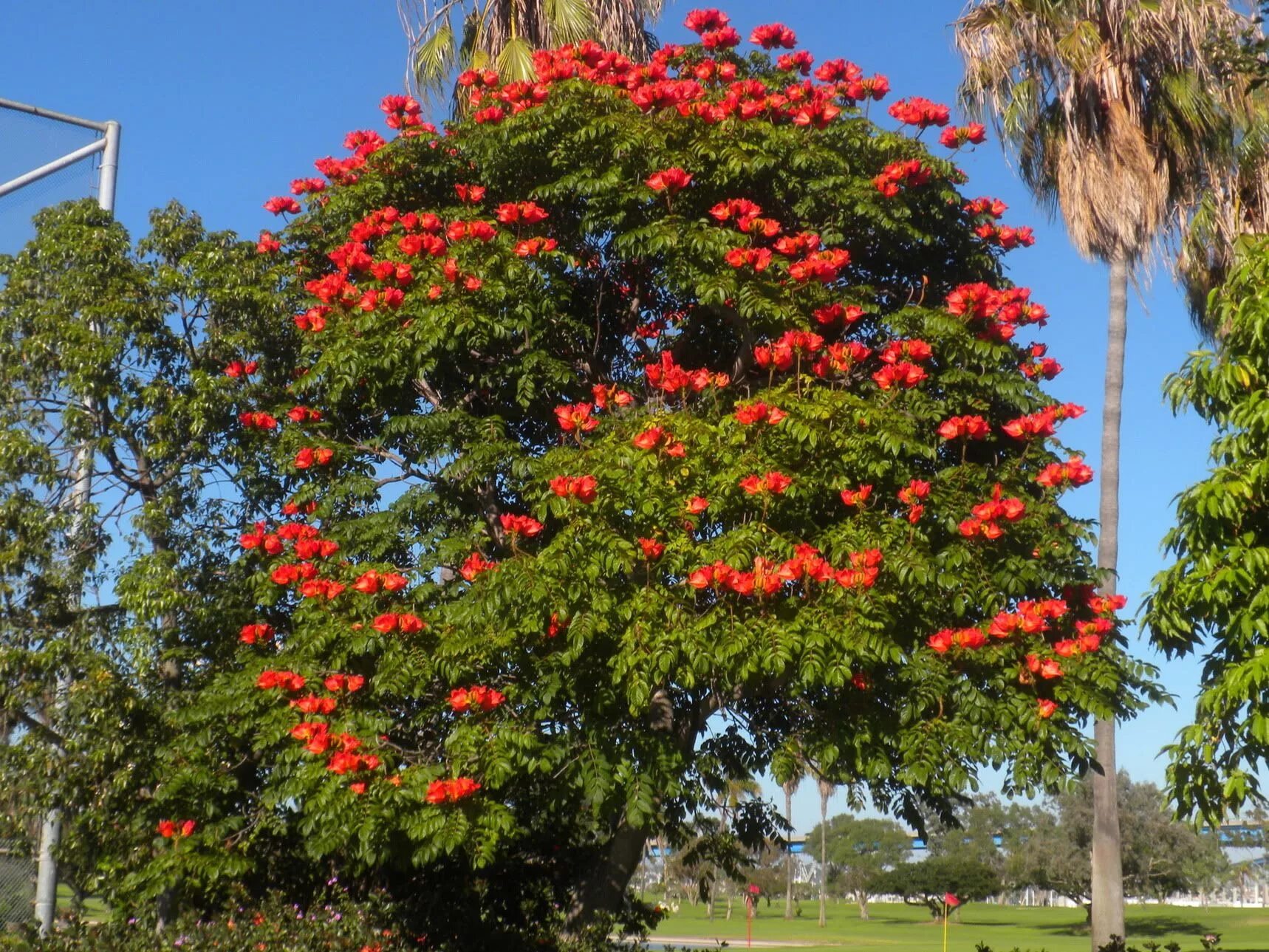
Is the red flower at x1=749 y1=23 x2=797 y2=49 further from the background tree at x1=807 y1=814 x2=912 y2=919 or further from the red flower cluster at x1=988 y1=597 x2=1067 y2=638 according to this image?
the background tree at x1=807 y1=814 x2=912 y2=919

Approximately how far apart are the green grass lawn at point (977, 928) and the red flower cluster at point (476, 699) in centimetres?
1646

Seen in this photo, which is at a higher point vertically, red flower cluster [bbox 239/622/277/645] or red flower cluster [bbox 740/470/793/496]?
red flower cluster [bbox 740/470/793/496]

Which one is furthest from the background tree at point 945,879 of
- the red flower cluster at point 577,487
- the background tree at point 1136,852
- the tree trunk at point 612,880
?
the red flower cluster at point 577,487

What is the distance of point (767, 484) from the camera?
27.1 ft

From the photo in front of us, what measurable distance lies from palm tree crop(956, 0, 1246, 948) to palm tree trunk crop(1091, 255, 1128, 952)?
18 mm

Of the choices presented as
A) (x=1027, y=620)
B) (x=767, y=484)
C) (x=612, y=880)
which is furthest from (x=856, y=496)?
(x=612, y=880)

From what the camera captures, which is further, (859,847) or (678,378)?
(859,847)

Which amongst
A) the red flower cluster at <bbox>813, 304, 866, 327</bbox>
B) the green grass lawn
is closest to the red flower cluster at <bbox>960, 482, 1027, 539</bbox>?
the red flower cluster at <bbox>813, 304, 866, 327</bbox>

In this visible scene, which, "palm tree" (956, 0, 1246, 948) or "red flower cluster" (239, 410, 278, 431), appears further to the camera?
"palm tree" (956, 0, 1246, 948)

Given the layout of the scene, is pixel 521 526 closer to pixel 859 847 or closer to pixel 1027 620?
pixel 1027 620

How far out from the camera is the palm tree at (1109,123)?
15.4 metres

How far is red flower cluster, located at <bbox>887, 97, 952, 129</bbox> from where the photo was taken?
10961 millimetres

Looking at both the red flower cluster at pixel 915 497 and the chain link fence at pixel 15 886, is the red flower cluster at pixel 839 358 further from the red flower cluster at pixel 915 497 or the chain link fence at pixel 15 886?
the chain link fence at pixel 15 886

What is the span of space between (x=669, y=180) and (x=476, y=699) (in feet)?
14.0
